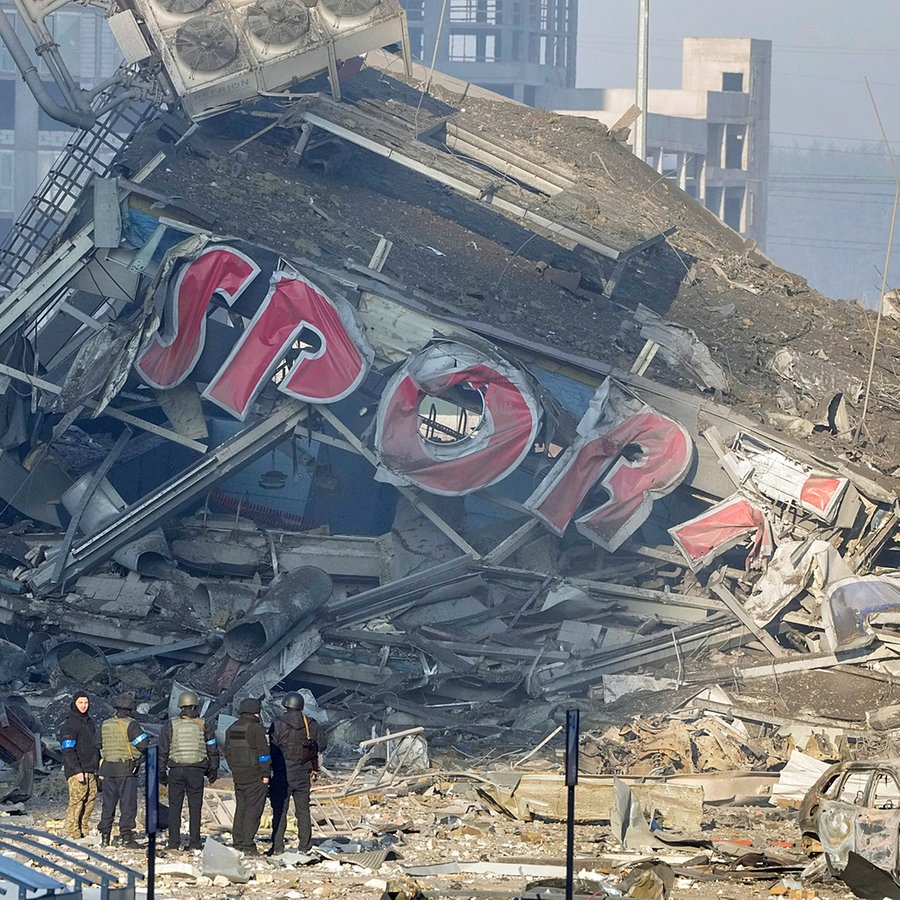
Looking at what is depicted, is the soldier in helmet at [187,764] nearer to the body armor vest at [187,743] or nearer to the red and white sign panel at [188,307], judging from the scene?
the body armor vest at [187,743]

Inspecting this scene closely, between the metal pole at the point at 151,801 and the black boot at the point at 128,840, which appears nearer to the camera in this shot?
the metal pole at the point at 151,801

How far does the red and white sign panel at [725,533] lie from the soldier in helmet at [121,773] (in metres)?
9.79

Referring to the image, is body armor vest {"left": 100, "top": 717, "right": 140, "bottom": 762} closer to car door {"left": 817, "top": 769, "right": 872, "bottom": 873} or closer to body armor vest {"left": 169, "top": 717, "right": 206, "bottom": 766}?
body armor vest {"left": 169, "top": 717, "right": 206, "bottom": 766}

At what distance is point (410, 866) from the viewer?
1259 cm

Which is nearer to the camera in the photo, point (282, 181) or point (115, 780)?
point (115, 780)

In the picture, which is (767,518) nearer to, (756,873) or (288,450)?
(288,450)

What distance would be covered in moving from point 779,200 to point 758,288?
5456 inches

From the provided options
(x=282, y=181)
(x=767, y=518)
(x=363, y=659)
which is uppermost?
(x=282, y=181)

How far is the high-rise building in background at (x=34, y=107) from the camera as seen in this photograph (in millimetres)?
77125

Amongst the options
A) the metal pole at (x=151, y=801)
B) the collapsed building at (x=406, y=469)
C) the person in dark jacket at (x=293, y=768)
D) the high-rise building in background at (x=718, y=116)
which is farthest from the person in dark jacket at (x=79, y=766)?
the high-rise building in background at (x=718, y=116)

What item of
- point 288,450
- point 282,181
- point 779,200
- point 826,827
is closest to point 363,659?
point 288,450

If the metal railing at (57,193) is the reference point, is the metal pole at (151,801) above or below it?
below

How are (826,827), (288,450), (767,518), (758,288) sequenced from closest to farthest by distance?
(826,827), (767,518), (288,450), (758,288)

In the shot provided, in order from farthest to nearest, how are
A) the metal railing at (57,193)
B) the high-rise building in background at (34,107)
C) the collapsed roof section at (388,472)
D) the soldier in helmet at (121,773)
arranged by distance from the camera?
the high-rise building in background at (34,107), the metal railing at (57,193), the collapsed roof section at (388,472), the soldier in helmet at (121,773)
